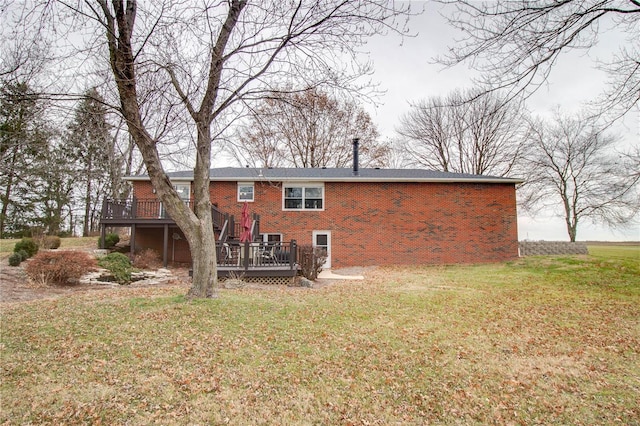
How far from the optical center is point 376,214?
1834 cm

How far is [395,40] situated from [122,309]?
22.2 feet

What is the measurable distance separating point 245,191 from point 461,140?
19.2 meters

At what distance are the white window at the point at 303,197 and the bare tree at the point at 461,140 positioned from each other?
12887 millimetres

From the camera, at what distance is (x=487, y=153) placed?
93.0 ft

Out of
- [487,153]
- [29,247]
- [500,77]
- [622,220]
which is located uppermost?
[487,153]

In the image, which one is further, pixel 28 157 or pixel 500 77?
pixel 28 157

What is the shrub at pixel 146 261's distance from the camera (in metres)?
15.3

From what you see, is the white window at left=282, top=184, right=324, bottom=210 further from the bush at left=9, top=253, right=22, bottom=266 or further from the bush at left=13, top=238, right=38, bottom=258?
the bush at left=9, top=253, right=22, bottom=266

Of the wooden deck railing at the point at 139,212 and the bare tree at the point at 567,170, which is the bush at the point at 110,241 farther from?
the bare tree at the point at 567,170

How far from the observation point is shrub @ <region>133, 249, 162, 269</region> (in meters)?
15.3

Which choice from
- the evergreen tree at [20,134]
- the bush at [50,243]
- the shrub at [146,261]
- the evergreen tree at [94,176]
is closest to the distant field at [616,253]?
the shrub at [146,261]

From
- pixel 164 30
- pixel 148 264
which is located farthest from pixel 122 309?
pixel 148 264

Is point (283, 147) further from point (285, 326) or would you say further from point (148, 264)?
point (285, 326)

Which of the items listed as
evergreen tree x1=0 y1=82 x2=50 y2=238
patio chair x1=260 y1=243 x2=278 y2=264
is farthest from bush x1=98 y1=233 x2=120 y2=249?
patio chair x1=260 y1=243 x2=278 y2=264
